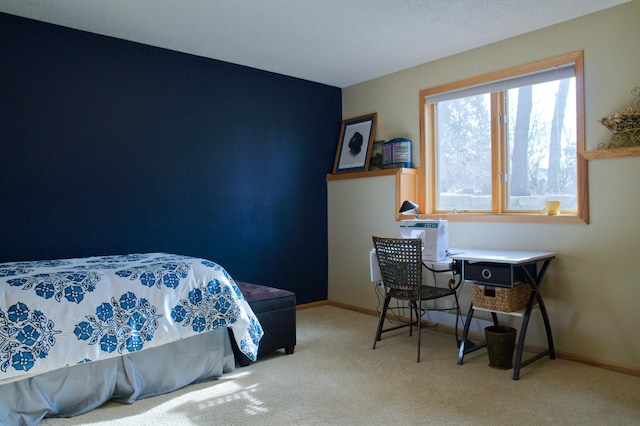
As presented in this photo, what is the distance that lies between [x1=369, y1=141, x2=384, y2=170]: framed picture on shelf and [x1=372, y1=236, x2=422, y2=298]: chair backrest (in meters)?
1.45

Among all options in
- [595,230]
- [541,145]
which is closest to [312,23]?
[541,145]

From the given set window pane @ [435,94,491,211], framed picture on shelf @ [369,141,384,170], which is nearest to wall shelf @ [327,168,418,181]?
framed picture on shelf @ [369,141,384,170]

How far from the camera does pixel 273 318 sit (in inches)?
130

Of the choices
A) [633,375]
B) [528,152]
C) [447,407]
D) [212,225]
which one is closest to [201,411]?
[447,407]

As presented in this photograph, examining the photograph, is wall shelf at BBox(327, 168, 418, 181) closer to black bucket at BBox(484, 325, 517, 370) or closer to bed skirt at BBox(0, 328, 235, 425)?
black bucket at BBox(484, 325, 517, 370)

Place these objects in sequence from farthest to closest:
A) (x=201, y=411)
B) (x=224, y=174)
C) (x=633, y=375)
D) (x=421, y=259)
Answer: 1. (x=224, y=174)
2. (x=421, y=259)
3. (x=633, y=375)
4. (x=201, y=411)

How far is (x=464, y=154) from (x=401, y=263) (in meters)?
1.31

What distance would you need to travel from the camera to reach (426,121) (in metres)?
4.29

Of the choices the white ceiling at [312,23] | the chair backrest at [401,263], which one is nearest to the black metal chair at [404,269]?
the chair backrest at [401,263]

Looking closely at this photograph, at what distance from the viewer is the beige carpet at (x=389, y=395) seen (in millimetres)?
2369

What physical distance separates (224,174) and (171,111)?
0.71 m

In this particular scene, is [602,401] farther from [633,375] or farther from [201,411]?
[201,411]

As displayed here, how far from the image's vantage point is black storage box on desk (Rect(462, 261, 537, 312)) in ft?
9.68

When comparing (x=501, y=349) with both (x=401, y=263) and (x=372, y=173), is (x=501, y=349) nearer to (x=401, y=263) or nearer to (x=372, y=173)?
(x=401, y=263)
